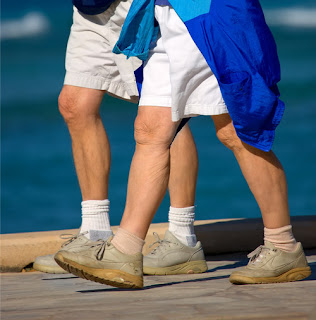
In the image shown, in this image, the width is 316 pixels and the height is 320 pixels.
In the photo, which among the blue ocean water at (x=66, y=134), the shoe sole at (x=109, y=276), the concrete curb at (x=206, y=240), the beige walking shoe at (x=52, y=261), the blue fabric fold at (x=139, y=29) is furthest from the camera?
the blue ocean water at (x=66, y=134)

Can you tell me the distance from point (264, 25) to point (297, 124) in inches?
634

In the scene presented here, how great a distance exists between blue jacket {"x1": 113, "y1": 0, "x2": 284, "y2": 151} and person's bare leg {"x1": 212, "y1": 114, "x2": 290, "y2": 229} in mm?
62

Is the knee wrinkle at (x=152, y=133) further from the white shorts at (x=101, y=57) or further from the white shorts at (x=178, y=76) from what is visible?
the white shorts at (x=101, y=57)

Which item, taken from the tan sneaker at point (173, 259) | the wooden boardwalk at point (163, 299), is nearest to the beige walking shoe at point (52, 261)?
the wooden boardwalk at point (163, 299)

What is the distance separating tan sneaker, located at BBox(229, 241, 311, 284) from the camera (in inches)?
104

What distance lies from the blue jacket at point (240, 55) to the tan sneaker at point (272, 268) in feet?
1.19

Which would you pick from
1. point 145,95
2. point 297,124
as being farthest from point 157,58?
point 297,124

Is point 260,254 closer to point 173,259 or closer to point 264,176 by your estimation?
point 264,176

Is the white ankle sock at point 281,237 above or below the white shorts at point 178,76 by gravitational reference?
below

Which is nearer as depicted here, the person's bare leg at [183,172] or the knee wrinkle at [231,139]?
the knee wrinkle at [231,139]

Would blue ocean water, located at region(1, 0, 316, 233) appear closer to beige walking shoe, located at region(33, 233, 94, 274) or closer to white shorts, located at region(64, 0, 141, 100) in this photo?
beige walking shoe, located at region(33, 233, 94, 274)

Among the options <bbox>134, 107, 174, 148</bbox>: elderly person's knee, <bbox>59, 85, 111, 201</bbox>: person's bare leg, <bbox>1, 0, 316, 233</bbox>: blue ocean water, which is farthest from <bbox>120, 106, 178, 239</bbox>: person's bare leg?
<bbox>1, 0, 316, 233</bbox>: blue ocean water

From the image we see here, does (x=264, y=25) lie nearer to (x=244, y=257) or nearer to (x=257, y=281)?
(x=257, y=281)

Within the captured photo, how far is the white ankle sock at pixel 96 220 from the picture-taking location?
3107mm
